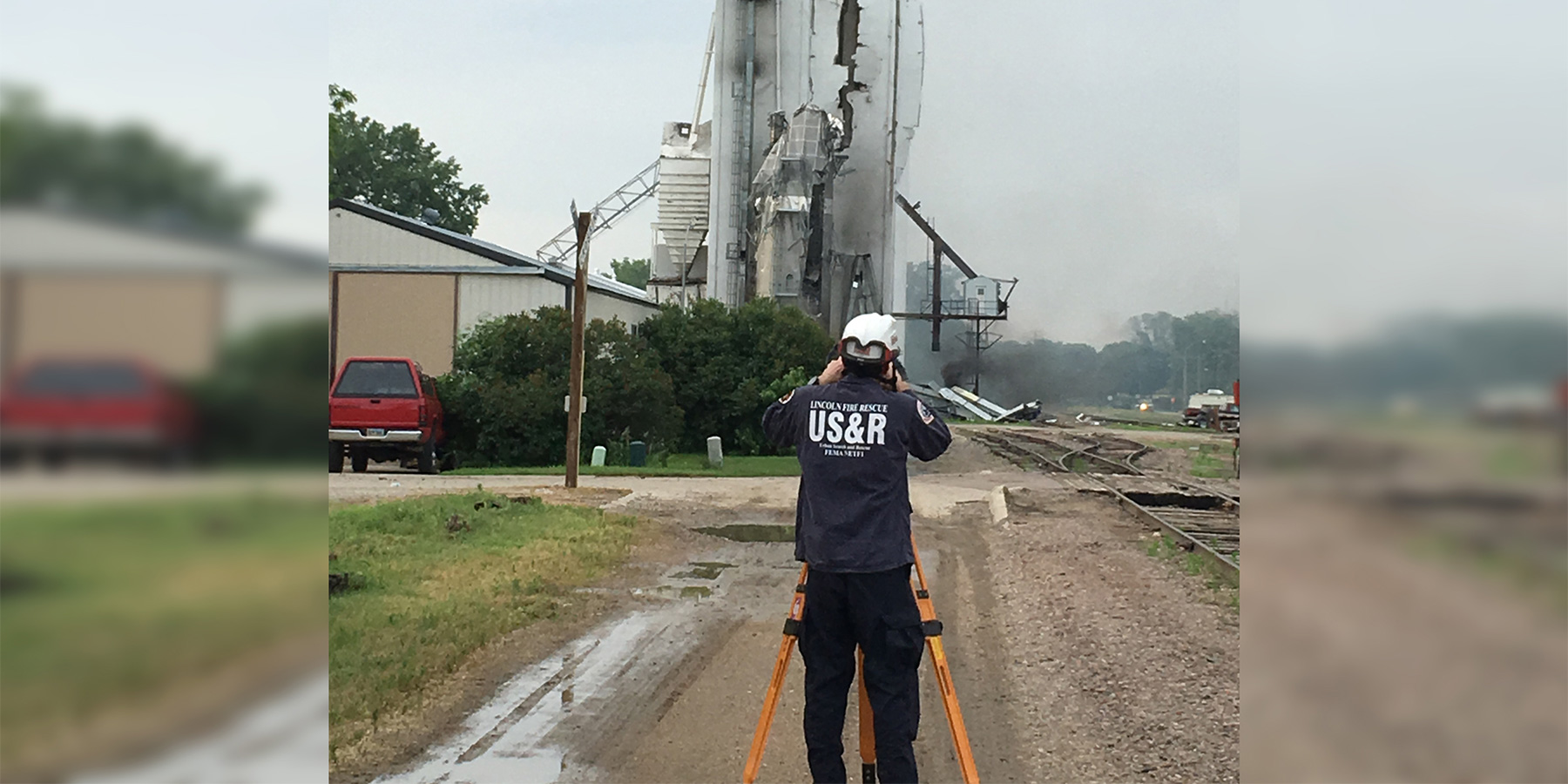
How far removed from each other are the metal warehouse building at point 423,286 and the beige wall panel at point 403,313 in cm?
2

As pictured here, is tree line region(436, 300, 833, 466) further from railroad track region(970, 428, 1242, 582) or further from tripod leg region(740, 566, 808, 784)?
tripod leg region(740, 566, 808, 784)

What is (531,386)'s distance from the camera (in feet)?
62.5

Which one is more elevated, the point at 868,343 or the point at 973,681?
the point at 868,343

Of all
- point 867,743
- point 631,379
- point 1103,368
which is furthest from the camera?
point 1103,368

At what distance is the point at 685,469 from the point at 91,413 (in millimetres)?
18156

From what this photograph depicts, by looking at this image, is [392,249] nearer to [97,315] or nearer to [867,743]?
[867,743]

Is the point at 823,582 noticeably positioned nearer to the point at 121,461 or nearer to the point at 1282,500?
the point at 1282,500

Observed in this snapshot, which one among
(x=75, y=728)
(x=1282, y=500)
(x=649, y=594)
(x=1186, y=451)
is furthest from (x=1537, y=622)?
(x=1186, y=451)

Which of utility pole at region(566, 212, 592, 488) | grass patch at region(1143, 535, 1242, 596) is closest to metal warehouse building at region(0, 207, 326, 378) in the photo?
grass patch at region(1143, 535, 1242, 596)

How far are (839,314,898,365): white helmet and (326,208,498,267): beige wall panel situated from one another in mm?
18218

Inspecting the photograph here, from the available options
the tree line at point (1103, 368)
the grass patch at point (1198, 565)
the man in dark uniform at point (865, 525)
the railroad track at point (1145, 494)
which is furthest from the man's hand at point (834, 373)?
the tree line at point (1103, 368)

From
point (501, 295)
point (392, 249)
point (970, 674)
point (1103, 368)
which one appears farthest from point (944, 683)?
point (1103, 368)

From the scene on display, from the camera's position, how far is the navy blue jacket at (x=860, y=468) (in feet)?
12.4

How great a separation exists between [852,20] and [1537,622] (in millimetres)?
32981
